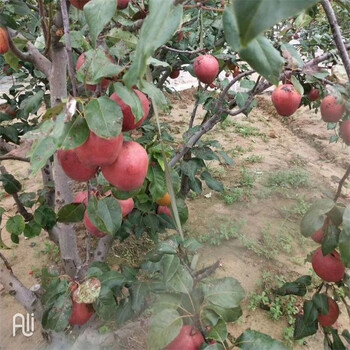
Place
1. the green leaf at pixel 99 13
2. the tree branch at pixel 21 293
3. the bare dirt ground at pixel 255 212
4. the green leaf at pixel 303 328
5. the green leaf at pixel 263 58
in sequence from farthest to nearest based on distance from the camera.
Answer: the bare dirt ground at pixel 255 212 < the tree branch at pixel 21 293 < the green leaf at pixel 303 328 < the green leaf at pixel 99 13 < the green leaf at pixel 263 58

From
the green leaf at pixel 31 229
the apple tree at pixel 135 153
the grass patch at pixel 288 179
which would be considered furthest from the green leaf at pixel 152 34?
the grass patch at pixel 288 179

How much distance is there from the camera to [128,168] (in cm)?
52

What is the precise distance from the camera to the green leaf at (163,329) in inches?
23.8

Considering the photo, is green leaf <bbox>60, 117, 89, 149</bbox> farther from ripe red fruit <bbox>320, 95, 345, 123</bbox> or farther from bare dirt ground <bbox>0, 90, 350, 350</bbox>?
bare dirt ground <bbox>0, 90, 350, 350</bbox>

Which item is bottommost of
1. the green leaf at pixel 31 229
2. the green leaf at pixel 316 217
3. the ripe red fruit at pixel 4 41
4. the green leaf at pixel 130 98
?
the green leaf at pixel 31 229

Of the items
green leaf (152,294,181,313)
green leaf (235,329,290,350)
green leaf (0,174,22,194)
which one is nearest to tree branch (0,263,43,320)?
green leaf (0,174,22,194)

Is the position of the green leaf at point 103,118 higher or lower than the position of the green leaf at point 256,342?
higher

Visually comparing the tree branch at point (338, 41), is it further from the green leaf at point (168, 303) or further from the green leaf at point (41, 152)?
the green leaf at point (168, 303)

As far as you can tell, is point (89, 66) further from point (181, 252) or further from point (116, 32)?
point (181, 252)

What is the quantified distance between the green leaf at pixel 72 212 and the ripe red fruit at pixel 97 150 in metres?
0.34

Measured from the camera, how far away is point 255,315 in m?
1.65

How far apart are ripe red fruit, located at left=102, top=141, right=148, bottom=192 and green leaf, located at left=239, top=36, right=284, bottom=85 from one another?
24 cm

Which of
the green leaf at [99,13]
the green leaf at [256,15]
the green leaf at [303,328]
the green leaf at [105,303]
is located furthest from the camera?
the green leaf at [303,328]

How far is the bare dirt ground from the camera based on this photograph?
1659 mm
